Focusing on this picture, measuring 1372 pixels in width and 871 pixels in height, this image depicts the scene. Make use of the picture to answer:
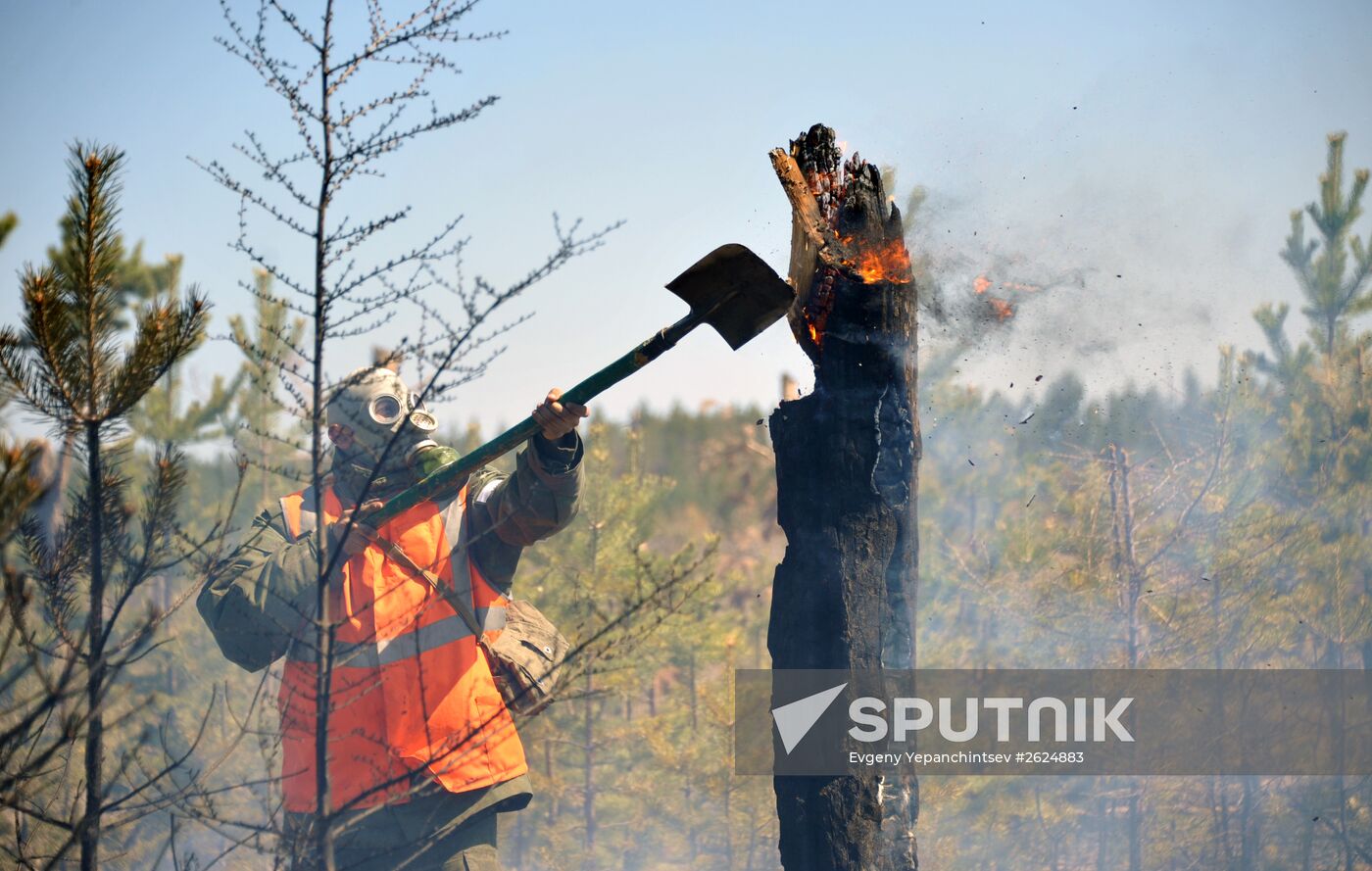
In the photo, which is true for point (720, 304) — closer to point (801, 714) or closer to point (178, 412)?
point (801, 714)

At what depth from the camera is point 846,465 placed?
4.14 metres

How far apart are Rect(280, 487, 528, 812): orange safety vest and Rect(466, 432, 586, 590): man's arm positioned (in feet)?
0.50

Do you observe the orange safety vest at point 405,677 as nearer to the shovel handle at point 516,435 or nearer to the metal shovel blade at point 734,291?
the shovel handle at point 516,435

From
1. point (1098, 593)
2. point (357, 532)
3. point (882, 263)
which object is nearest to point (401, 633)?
point (357, 532)

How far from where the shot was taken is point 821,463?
4.16 meters

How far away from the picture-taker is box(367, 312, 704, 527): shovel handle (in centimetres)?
402

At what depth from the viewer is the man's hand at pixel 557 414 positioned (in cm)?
419

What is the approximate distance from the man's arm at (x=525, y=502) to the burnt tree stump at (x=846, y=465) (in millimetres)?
851

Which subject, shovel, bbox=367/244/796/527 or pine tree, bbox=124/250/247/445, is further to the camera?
pine tree, bbox=124/250/247/445

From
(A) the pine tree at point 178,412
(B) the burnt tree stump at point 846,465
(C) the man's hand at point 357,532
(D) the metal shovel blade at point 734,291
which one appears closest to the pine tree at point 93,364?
(C) the man's hand at point 357,532

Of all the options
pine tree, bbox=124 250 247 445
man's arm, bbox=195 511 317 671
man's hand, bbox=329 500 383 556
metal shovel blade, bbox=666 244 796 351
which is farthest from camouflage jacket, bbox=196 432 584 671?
pine tree, bbox=124 250 247 445

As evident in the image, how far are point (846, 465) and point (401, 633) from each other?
1826 mm

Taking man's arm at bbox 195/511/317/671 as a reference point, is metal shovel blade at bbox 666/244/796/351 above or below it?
above

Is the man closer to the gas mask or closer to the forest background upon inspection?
the gas mask
